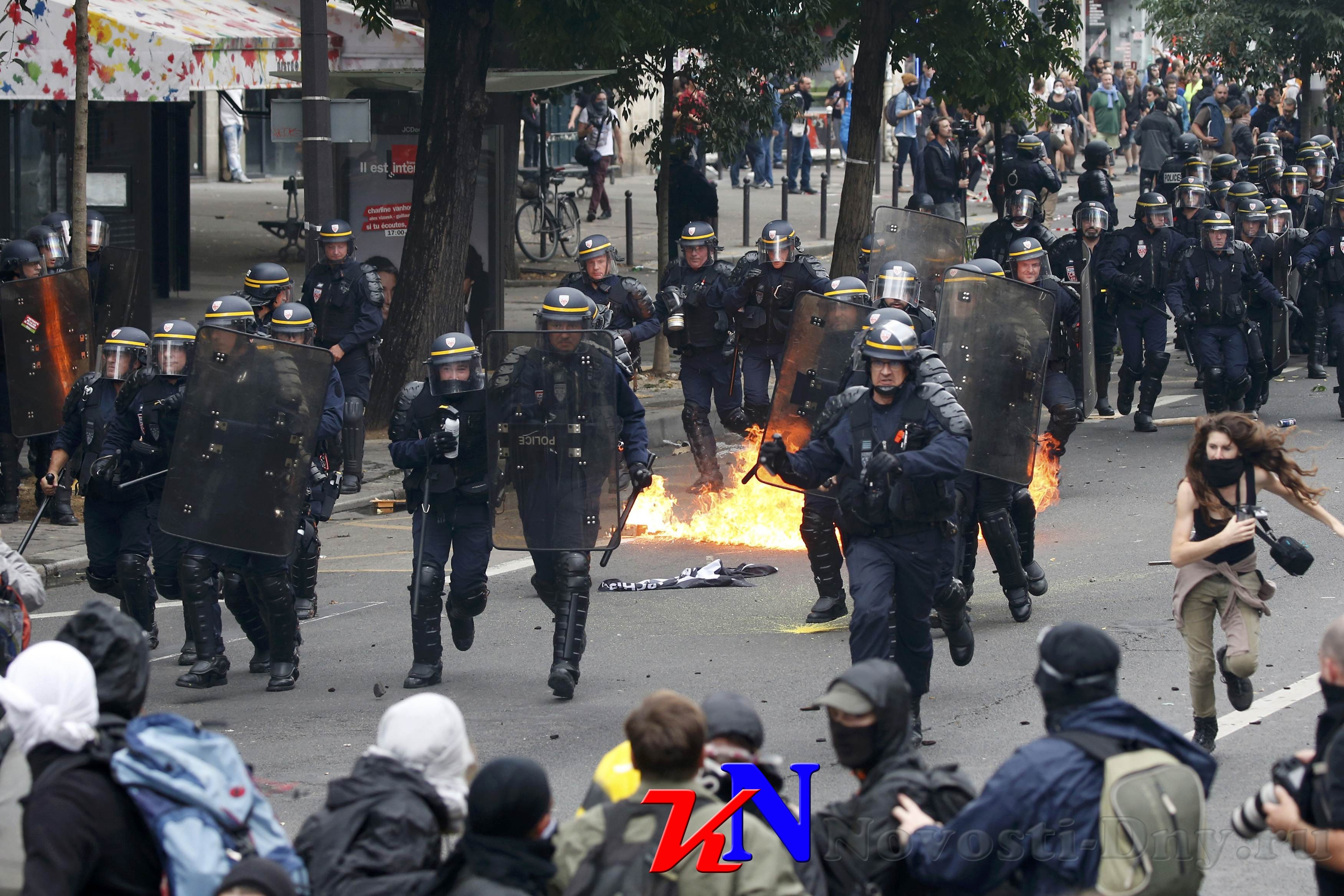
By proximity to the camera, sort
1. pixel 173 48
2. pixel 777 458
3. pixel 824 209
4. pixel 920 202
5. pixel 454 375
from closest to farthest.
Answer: pixel 777 458 < pixel 454 375 < pixel 173 48 < pixel 920 202 < pixel 824 209

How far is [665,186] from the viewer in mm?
16406

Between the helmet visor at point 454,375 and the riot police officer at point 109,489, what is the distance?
1617mm

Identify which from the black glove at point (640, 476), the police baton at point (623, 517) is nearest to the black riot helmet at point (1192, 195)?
the police baton at point (623, 517)

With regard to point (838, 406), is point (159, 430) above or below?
below

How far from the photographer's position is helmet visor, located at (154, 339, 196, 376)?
829 cm

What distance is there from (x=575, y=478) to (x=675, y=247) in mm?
10730

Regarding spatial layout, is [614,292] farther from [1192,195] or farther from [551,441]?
[1192,195]

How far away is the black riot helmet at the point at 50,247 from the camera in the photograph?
1158cm

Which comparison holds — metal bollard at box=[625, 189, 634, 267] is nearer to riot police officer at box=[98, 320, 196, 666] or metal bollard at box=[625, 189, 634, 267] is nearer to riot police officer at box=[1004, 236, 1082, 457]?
riot police officer at box=[1004, 236, 1082, 457]

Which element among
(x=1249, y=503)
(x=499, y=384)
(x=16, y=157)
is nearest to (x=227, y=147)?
(x=16, y=157)

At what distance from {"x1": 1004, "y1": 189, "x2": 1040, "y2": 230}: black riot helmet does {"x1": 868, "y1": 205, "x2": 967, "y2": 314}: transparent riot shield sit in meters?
1.52

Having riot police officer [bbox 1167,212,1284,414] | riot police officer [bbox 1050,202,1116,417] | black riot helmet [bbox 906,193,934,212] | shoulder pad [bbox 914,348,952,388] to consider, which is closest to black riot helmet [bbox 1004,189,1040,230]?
riot police officer [bbox 1050,202,1116,417]

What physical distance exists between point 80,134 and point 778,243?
4.65 m

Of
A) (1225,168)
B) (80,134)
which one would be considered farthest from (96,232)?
(1225,168)
